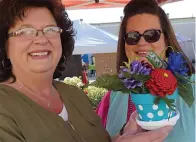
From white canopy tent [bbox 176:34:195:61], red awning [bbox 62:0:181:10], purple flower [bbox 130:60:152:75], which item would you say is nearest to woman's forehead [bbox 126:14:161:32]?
white canopy tent [bbox 176:34:195:61]

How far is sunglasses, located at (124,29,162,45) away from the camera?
1957 millimetres

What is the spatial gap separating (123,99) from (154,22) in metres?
0.53

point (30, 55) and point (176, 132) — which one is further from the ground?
point (30, 55)

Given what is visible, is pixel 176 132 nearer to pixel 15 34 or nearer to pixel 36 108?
pixel 36 108

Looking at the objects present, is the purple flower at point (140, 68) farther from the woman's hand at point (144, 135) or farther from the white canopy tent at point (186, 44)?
the white canopy tent at point (186, 44)

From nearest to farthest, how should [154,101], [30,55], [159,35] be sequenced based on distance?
1. [154,101]
2. [30,55]
3. [159,35]

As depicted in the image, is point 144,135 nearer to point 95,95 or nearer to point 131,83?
point 131,83

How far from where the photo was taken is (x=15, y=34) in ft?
5.23

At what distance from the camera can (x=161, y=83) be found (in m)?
1.21

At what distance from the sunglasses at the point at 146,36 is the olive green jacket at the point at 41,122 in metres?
0.55

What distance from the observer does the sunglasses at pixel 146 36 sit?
1.96 m

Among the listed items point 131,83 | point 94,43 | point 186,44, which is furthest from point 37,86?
point 94,43

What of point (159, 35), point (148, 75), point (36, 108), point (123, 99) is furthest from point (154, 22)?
point (36, 108)

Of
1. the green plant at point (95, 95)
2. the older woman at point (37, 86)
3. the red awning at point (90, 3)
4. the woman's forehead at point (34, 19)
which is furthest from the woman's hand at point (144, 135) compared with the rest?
the green plant at point (95, 95)
